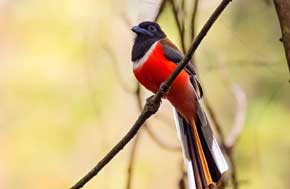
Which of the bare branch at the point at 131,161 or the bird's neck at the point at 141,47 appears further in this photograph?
the bare branch at the point at 131,161

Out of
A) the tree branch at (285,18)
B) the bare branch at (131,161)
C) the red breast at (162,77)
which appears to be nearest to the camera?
the tree branch at (285,18)

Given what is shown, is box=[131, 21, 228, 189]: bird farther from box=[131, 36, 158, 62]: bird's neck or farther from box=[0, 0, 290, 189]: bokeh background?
box=[0, 0, 290, 189]: bokeh background

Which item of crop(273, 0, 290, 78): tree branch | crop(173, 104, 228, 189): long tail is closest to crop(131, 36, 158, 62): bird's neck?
crop(173, 104, 228, 189): long tail

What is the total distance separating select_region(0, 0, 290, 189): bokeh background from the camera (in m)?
1.41

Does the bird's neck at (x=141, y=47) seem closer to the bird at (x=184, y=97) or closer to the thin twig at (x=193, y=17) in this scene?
the bird at (x=184, y=97)

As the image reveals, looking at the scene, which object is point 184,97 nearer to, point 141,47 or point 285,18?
point 141,47

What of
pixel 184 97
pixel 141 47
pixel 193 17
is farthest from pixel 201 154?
pixel 193 17

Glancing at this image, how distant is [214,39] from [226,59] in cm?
6

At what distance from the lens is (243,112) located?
4.78 feet

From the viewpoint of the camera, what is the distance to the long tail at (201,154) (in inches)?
46.9

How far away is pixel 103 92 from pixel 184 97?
31cm

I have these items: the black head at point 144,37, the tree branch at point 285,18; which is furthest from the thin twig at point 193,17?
the tree branch at point 285,18

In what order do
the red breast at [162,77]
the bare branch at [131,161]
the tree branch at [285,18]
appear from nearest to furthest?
the tree branch at [285,18], the red breast at [162,77], the bare branch at [131,161]

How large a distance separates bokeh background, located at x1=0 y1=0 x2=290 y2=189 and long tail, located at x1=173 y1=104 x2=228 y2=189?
175mm
